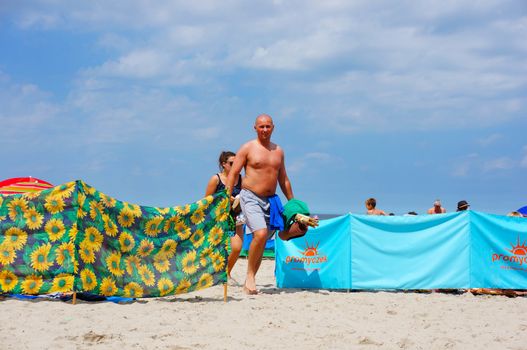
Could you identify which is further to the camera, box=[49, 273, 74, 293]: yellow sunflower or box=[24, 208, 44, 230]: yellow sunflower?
box=[24, 208, 44, 230]: yellow sunflower

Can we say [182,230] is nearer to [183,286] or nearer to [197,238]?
[197,238]

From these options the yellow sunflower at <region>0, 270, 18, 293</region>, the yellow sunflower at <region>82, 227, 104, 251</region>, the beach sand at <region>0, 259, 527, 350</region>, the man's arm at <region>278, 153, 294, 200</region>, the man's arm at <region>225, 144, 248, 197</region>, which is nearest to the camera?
the beach sand at <region>0, 259, 527, 350</region>

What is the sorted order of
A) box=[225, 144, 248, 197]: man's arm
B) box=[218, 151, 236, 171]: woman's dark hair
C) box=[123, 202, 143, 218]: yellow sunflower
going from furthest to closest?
box=[218, 151, 236, 171]: woman's dark hair → box=[225, 144, 248, 197]: man's arm → box=[123, 202, 143, 218]: yellow sunflower

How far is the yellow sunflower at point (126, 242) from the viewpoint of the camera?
257 inches

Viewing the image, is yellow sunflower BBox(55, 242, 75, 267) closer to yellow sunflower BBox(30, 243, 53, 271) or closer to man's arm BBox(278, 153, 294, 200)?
yellow sunflower BBox(30, 243, 53, 271)

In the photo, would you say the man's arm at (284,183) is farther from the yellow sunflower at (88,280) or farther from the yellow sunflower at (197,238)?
the yellow sunflower at (88,280)

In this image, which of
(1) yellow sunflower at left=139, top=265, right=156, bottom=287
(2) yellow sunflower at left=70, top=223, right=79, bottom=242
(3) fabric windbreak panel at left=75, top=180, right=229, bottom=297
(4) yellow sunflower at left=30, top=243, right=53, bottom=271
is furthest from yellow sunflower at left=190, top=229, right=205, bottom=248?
(4) yellow sunflower at left=30, top=243, right=53, bottom=271

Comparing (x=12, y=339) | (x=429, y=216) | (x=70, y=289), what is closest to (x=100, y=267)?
(x=70, y=289)

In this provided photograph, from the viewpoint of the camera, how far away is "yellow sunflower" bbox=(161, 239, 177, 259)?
22.2 feet

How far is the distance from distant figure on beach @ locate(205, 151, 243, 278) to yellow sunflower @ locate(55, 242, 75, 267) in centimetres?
235

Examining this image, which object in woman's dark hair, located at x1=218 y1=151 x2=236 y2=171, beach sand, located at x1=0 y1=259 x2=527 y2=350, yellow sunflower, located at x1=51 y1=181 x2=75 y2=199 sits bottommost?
beach sand, located at x1=0 y1=259 x2=527 y2=350

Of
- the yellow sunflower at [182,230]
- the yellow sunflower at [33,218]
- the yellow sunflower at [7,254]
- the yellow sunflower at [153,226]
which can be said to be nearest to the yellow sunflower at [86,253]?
the yellow sunflower at [33,218]

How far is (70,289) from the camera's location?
6172 millimetres

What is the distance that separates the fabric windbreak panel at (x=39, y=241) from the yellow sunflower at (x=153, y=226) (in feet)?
2.64
